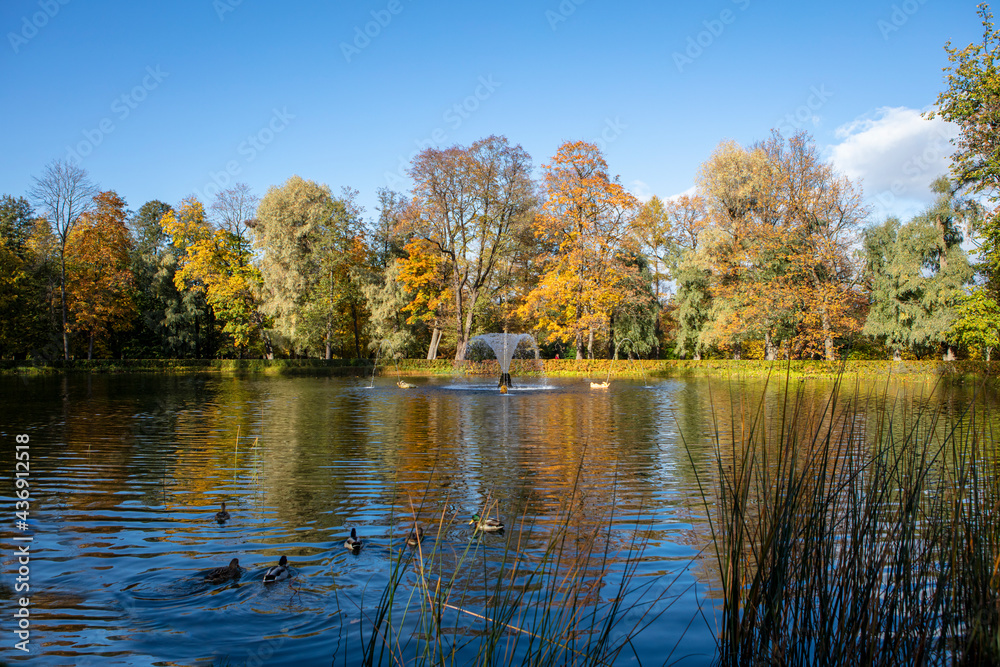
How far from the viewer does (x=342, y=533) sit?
6863mm

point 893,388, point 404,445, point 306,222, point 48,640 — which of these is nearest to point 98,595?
point 48,640

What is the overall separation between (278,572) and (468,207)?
39148mm

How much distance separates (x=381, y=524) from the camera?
7.17 metres

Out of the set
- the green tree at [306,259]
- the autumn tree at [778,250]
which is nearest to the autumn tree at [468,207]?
the green tree at [306,259]

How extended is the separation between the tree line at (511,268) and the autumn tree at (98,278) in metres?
0.14

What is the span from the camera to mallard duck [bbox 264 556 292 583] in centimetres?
533

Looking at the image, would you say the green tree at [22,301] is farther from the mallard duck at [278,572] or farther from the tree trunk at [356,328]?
→ the mallard duck at [278,572]

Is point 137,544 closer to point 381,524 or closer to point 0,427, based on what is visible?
point 381,524

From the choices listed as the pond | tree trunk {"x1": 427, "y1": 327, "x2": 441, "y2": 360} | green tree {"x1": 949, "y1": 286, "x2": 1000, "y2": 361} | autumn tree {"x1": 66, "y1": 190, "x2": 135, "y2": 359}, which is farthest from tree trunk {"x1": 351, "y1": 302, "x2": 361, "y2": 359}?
green tree {"x1": 949, "y1": 286, "x2": 1000, "y2": 361}

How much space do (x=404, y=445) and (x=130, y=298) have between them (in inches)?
1580

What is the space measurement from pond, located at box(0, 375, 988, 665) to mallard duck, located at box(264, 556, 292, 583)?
9 cm

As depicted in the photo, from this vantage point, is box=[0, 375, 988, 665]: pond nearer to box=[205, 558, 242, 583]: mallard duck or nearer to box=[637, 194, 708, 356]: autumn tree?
box=[205, 558, 242, 583]: mallard duck

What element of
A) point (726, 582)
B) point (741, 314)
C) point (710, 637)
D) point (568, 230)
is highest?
point (568, 230)

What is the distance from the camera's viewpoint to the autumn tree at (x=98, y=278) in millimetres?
41844
